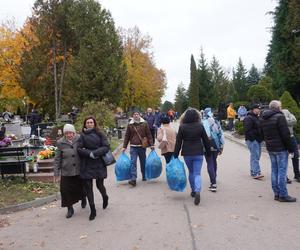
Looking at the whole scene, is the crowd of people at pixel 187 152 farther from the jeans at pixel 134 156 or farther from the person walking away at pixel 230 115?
the person walking away at pixel 230 115

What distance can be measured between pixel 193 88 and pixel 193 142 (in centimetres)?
5378

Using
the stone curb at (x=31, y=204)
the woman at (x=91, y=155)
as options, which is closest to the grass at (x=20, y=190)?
the stone curb at (x=31, y=204)

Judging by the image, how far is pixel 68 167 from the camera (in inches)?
296

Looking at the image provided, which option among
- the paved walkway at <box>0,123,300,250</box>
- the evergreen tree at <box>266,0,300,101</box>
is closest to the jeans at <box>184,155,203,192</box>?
the paved walkway at <box>0,123,300,250</box>

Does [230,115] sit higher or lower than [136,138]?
higher

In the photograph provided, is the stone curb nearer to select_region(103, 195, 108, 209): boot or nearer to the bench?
select_region(103, 195, 108, 209): boot

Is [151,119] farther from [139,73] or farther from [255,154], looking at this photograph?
[139,73]

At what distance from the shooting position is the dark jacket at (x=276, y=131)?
7996mm

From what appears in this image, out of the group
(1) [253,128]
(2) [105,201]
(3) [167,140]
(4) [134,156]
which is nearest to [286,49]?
(1) [253,128]

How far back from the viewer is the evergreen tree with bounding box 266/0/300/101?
28.0 meters

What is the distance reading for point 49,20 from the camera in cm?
3322

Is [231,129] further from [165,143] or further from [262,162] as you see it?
[165,143]

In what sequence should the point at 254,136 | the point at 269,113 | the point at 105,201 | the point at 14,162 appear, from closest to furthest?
the point at 105,201, the point at 269,113, the point at 14,162, the point at 254,136

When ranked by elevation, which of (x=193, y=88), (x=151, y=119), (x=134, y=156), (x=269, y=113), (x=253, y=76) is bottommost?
(x=134, y=156)
